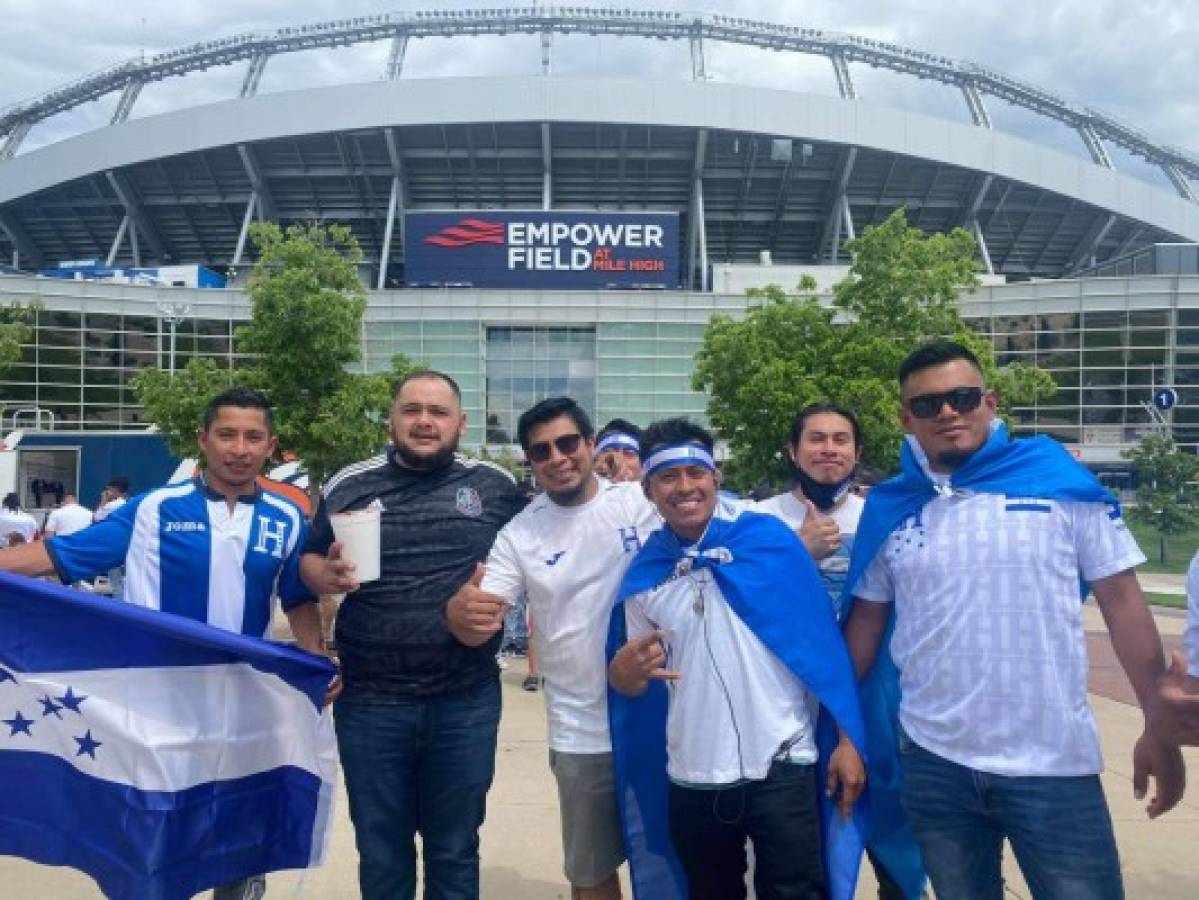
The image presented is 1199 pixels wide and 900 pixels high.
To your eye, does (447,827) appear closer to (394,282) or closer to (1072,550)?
(1072,550)

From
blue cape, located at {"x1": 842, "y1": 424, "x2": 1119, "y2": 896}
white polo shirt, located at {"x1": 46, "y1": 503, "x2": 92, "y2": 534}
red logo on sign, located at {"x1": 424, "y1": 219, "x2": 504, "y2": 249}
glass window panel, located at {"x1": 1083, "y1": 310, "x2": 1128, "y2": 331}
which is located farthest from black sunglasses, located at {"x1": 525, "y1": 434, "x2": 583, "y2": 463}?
red logo on sign, located at {"x1": 424, "y1": 219, "x2": 504, "y2": 249}

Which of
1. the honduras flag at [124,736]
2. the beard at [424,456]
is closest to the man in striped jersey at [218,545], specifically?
the honduras flag at [124,736]

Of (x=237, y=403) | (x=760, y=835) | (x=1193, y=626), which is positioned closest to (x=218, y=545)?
(x=237, y=403)

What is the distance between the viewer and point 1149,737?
2.64 metres

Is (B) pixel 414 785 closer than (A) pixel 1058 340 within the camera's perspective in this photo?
Yes

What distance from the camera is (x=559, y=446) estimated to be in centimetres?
340

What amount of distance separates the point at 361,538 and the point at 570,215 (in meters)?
43.7

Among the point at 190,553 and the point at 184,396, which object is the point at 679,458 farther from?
the point at 184,396

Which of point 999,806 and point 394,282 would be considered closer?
point 999,806

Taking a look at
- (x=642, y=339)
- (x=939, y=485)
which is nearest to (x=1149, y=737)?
(x=939, y=485)

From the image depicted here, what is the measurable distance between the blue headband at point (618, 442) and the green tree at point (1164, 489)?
2493 cm

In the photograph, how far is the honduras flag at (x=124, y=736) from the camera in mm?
3330

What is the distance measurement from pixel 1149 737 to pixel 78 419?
44.3 metres

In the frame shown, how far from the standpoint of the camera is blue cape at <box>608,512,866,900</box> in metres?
2.99
